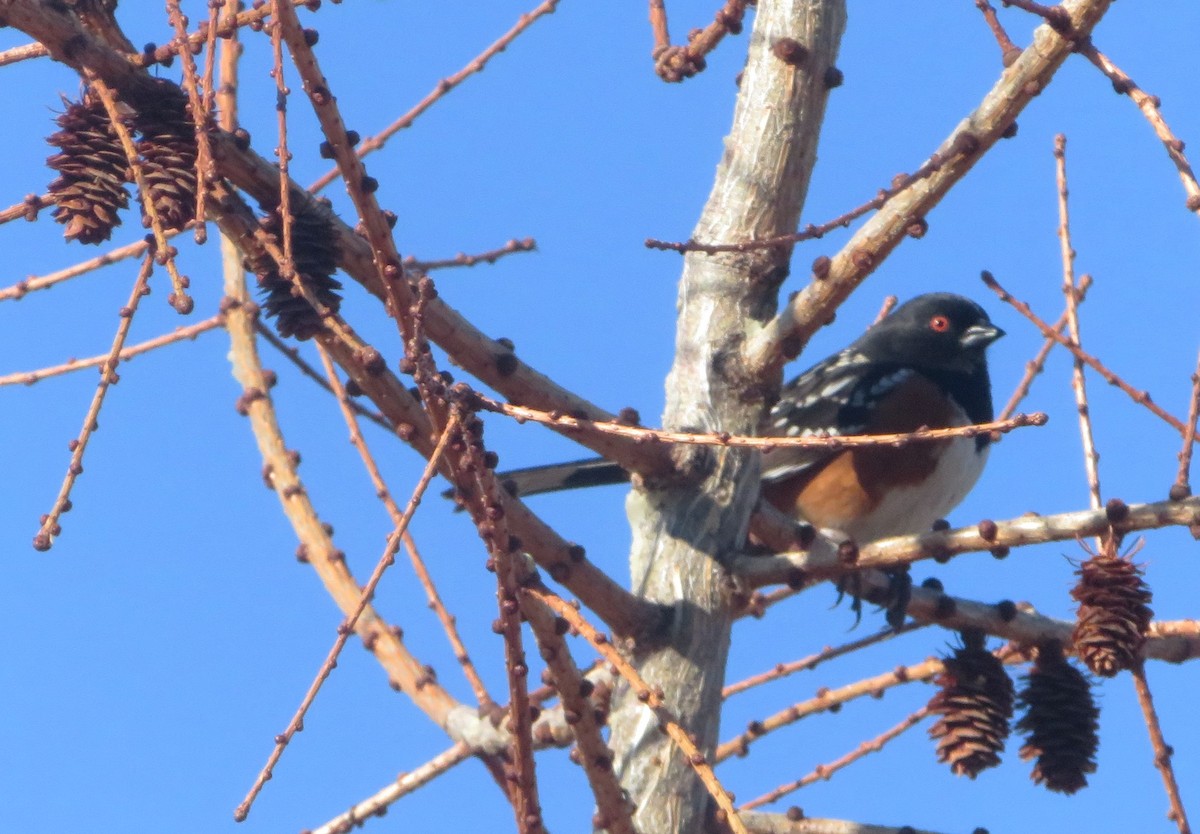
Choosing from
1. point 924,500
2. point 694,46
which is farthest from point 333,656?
point 924,500

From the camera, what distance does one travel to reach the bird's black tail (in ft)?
9.41

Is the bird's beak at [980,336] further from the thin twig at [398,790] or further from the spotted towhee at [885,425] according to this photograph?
the thin twig at [398,790]

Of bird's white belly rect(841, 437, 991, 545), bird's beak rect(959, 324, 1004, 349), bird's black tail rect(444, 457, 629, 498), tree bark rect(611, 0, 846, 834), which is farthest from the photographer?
bird's beak rect(959, 324, 1004, 349)

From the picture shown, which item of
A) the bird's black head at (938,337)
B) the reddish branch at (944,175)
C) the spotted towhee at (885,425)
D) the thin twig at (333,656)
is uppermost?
the bird's black head at (938,337)

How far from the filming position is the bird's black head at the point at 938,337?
11.7 feet

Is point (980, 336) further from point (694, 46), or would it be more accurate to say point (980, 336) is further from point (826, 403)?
point (694, 46)

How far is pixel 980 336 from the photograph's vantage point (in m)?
3.53

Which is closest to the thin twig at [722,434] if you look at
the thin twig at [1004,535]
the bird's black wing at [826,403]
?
the thin twig at [1004,535]

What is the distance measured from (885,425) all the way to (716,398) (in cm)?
119

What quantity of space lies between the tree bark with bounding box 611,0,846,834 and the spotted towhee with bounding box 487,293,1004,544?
0.50m

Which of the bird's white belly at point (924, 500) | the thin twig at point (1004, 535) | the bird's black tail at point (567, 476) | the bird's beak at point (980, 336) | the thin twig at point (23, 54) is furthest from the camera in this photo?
the bird's beak at point (980, 336)

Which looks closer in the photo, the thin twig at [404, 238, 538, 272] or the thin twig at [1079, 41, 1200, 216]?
the thin twig at [1079, 41, 1200, 216]

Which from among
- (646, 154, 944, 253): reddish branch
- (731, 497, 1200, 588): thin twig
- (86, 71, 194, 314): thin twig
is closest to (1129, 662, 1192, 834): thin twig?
(731, 497, 1200, 588): thin twig

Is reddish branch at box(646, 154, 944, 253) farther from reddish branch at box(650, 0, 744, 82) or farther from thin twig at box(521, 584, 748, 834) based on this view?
reddish branch at box(650, 0, 744, 82)
